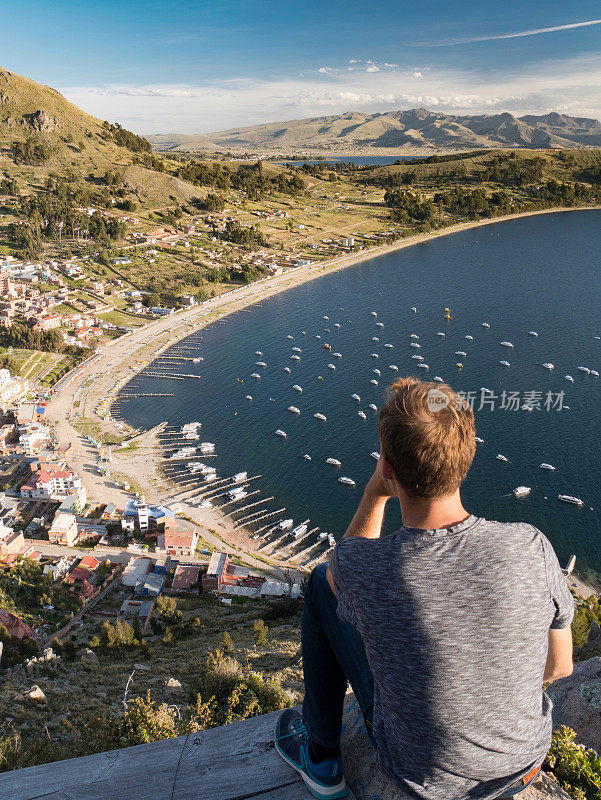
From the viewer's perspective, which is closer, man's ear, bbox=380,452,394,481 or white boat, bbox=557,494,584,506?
man's ear, bbox=380,452,394,481

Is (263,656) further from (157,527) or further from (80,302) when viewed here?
(80,302)

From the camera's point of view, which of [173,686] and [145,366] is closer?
[173,686]

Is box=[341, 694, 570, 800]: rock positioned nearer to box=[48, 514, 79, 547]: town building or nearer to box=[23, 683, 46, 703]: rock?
box=[23, 683, 46, 703]: rock

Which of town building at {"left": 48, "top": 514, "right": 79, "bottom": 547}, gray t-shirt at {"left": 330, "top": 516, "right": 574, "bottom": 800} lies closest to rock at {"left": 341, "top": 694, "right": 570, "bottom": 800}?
gray t-shirt at {"left": 330, "top": 516, "right": 574, "bottom": 800}

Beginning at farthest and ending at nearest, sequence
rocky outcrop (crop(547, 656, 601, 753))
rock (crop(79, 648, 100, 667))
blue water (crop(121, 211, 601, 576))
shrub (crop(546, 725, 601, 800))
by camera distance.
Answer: blue water (crop(121, 211, 601, 576)) < rock (crop(79, 648, 100, 667)) < rocky outcrop (crop(547, 656, 601, 753)) < shrub (crop(546, 725, 601, 800))

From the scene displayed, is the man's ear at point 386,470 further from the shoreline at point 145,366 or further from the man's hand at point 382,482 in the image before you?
the shoreline at point 145,366

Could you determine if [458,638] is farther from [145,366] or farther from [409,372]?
[145,366]

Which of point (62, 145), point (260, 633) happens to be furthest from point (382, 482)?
point (62, 145)
